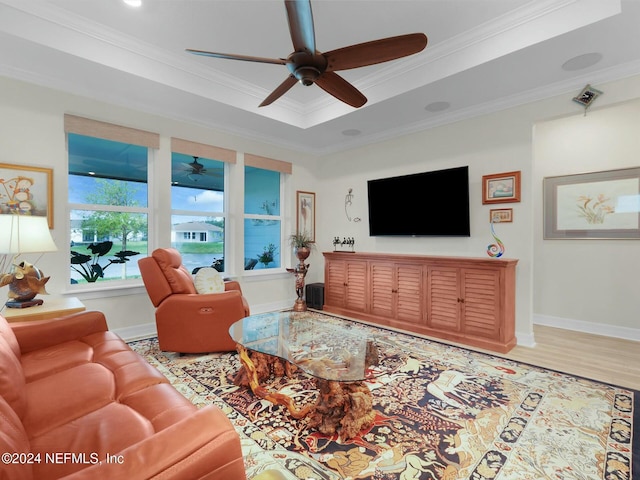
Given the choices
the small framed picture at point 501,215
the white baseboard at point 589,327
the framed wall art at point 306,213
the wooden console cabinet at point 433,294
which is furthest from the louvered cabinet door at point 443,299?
the framed wall art at point 306,213

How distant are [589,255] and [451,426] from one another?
11.1 ft

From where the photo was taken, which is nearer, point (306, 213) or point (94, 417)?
point (94, 417)

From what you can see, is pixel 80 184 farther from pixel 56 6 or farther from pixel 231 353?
pixel 231 353

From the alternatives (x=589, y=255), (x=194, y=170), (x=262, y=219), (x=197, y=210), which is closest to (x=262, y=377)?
(x=197, y=210)

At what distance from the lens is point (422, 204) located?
420cm

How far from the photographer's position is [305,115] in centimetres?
441

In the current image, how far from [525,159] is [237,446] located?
150 inches

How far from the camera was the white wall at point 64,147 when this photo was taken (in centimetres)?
297

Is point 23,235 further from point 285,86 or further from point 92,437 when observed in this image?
point 285,86

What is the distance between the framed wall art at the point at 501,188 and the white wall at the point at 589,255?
1.04 meters

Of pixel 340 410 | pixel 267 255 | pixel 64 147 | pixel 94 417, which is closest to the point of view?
pixel 94 417

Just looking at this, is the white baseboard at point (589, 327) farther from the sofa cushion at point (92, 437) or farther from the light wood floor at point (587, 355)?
the sofa cushion at point (92, 437)

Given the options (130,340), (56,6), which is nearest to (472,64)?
(56,6)

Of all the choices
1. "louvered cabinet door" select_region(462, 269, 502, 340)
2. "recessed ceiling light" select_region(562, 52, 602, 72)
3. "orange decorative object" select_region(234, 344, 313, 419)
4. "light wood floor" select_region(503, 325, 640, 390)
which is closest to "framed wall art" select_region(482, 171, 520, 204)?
"louvered cabinet door" select_region(462, 269, 502, 340)
